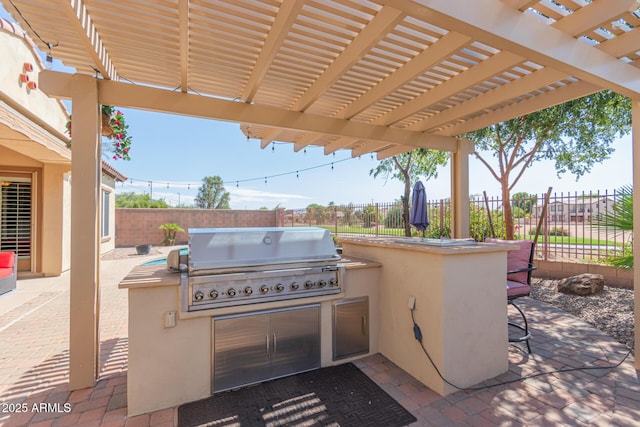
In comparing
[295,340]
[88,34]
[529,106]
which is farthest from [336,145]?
[88,34]

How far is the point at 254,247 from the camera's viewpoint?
2.69 meters

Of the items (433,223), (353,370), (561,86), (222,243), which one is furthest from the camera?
(433,223)

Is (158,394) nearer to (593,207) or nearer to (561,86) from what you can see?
(561,86)

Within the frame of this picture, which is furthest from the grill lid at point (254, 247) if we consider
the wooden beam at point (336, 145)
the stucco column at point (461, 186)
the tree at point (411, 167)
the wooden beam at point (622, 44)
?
the tree at point (411, 167)

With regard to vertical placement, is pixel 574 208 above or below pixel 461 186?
below

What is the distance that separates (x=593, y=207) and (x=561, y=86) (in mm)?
3686

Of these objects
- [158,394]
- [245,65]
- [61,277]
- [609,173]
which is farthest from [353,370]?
[609,173]

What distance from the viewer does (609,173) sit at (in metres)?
8.07

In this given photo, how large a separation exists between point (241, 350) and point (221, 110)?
2.51 metres

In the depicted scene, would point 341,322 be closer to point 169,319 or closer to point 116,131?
point 169,319

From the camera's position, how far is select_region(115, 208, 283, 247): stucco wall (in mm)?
14375

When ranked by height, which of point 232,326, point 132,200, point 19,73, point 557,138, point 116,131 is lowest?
point 232,326

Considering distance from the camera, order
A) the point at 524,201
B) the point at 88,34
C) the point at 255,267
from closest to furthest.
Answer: the point at 88,34
the point at 255,267
the point at 524,201

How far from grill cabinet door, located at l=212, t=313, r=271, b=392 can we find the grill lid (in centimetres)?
49
